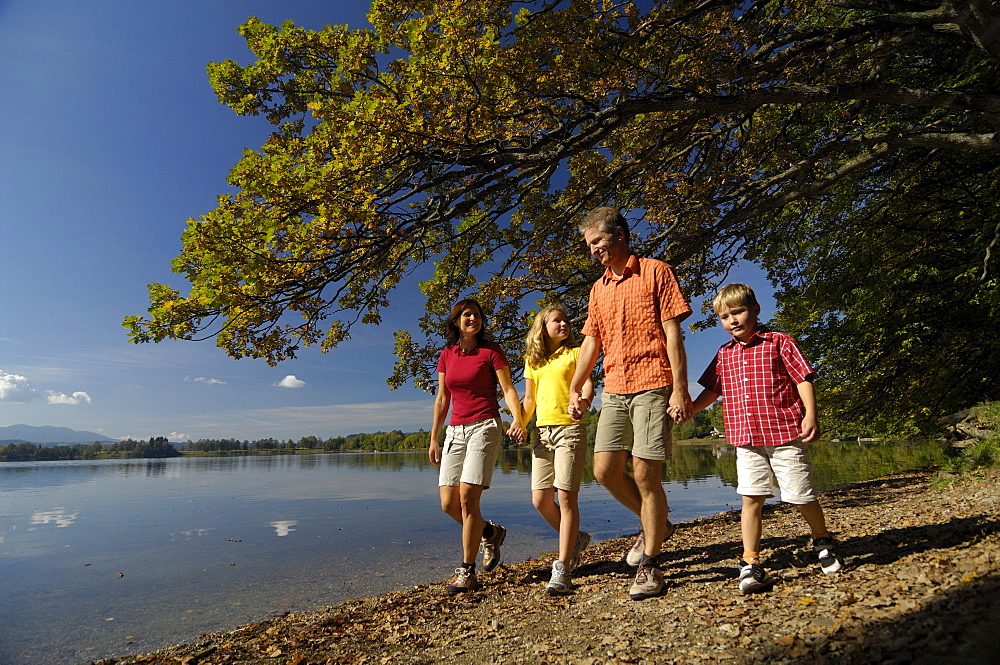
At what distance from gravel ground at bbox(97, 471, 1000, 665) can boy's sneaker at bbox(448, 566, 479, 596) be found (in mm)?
83

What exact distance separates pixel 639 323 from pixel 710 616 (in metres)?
1.85

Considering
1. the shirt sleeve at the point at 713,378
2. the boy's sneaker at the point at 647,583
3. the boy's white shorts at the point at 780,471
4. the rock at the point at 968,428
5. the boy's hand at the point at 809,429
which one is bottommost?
the boy's sneaker at the point at 647,583

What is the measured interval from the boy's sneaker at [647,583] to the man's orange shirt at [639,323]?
121cm

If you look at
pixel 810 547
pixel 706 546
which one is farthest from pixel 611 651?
pixel 706 546

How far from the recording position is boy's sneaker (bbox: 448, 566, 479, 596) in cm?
427

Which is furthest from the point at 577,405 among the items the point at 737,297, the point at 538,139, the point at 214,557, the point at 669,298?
the point at 214,557

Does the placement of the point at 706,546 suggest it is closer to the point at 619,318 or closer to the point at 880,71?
the point at 619,318

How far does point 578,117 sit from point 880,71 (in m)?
5.31

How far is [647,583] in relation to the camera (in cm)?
354

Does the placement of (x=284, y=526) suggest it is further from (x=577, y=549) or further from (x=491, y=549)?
(x=577, y=549)

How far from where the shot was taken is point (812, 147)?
9742mm

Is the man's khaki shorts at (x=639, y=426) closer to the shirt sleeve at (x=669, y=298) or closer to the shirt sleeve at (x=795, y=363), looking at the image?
the shirt sleeve at (x=669, y=298)

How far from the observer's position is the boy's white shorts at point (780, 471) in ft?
11.1

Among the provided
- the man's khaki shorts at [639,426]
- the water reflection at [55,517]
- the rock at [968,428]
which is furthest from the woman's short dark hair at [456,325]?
the water reflection at [55,517]
